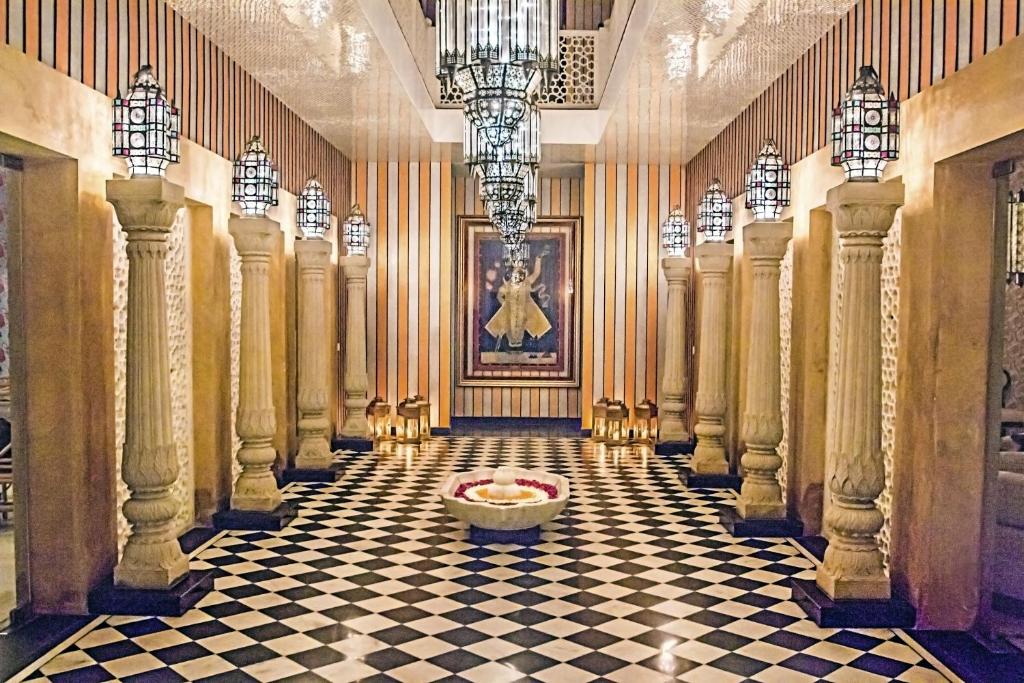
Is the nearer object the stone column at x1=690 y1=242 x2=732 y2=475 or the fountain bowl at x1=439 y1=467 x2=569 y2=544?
the fountain bowl at x1=439 y1=467 x2=569 y2=544

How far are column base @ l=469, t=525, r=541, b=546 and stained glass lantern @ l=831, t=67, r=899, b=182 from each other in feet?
13.7

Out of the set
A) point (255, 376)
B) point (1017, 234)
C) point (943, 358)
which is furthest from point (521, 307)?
point (943, 358)

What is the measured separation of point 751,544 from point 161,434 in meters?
5.08

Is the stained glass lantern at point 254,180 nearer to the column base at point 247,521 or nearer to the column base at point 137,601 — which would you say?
the column base at point 247,521

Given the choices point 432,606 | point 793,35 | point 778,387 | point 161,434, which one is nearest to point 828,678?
point 432,606

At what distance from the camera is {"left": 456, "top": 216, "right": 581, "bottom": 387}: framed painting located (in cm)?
1664

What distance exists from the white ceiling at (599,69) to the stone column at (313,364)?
2.02 m

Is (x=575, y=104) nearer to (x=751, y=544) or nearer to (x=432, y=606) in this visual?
(x=751, y=544)

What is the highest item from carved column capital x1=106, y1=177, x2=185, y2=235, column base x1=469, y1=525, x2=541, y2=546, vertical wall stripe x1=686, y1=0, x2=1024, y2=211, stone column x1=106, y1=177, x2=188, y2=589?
vertical wall stripe x1=686, y1=0, x2=1024, y2=211

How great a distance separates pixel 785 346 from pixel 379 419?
7256mm

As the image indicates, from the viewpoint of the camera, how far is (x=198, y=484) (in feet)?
28.5

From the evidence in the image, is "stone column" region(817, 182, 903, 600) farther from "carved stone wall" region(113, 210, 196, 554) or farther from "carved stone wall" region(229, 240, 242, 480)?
"carved stone wall" region(229, 240, 242, 480)

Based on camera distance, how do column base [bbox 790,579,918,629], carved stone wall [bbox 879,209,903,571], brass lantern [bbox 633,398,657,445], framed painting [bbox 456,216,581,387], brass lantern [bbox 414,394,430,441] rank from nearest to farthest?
column base [bbox 790,579,918,629] < carved stone wall [bbox 879,209,903,571] < brass lantern [bbox 633,398,657,445] < brass lantern [bbox 414,394,430,441] < framed painting [bbox 456,216,581,387]

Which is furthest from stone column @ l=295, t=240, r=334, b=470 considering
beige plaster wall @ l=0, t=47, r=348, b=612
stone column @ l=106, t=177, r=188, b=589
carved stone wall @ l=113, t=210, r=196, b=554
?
stone column @ l=106, t=177, r=188, b=589
